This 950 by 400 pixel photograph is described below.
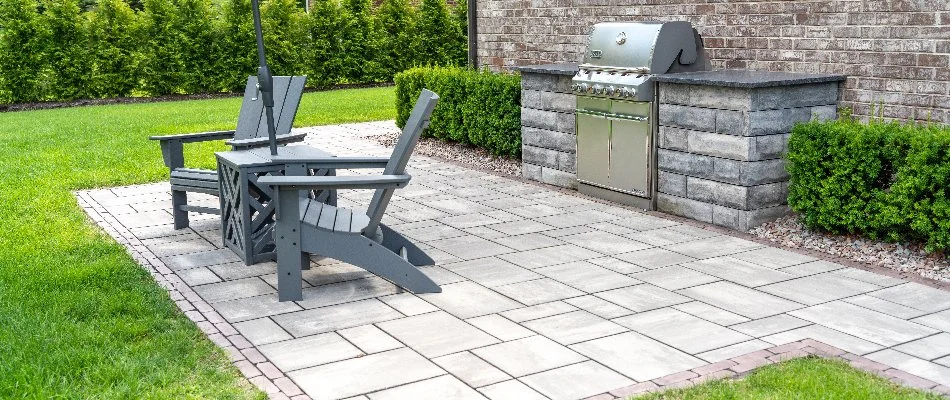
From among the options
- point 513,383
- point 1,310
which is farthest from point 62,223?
point 513,383

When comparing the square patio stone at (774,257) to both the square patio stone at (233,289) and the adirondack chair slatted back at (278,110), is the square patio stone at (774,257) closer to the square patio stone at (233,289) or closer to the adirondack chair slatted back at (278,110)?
the square patio stone at (233,289)

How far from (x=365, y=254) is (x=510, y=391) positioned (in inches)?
64.3

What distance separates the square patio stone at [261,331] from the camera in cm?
465

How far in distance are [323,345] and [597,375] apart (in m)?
1.26

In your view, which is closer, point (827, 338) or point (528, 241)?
point (827, 338)

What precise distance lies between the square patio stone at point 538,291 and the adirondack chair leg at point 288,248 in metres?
1.08

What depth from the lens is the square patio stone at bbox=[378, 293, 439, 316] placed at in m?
5.06

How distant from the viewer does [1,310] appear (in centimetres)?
504

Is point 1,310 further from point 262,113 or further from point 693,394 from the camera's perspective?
point 693,394

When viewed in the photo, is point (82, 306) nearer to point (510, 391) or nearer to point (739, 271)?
point (510, 391)

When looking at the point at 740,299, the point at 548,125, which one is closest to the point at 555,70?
the point at 548,125

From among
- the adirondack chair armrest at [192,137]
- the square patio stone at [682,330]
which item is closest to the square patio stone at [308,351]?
the square patio stone at [682,330]

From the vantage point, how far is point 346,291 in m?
5.45

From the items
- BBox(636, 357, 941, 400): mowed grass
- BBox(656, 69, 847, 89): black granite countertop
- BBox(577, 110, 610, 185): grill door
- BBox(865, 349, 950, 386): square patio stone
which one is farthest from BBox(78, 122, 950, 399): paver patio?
BBox(656, 69, 847, 89): black granite countertop
